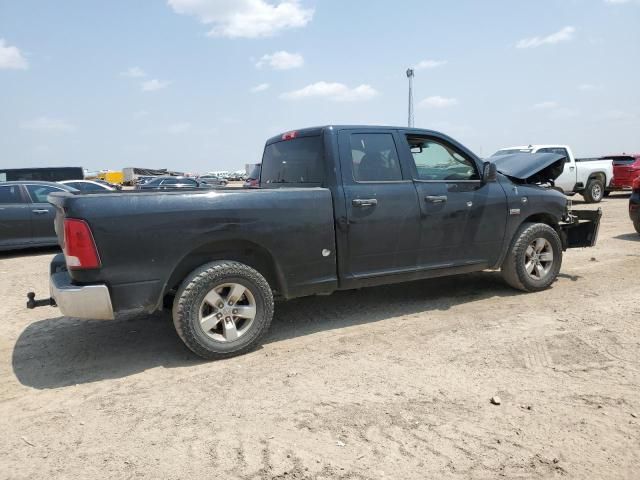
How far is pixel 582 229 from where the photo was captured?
6.23 metres

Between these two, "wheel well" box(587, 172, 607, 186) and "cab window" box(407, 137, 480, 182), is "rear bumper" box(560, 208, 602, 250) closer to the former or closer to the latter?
"cab window" box(407, 137, 480, 182)

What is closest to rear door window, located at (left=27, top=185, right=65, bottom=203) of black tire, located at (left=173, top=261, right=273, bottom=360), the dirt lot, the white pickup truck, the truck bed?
the dirt lot

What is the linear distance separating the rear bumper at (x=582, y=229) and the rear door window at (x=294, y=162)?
11.4ft

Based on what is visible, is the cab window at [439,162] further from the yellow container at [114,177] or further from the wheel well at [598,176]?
the yellow container at [114,177]

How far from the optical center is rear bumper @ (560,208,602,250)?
6.13m

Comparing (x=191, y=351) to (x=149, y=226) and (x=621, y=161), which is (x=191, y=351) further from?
(x=621, y=161)

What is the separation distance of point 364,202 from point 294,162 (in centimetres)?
96

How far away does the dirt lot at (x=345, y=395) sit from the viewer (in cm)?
252

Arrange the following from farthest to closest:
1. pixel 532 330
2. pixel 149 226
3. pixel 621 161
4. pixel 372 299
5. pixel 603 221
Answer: pixel 621 161, pixel 603 221, pixel 372 299, pixel 532 330, pixel 149 226

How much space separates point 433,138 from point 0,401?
14.4 ft

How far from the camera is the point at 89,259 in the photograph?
3428mm

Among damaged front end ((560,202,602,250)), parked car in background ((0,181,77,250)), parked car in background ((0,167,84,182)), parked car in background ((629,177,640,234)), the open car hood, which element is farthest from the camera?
parked car in background ((0,167,84,182))

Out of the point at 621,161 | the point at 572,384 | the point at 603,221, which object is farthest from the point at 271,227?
the point at 621,161

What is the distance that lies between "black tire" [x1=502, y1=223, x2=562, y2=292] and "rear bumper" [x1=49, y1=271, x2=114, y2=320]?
415 centimetres
